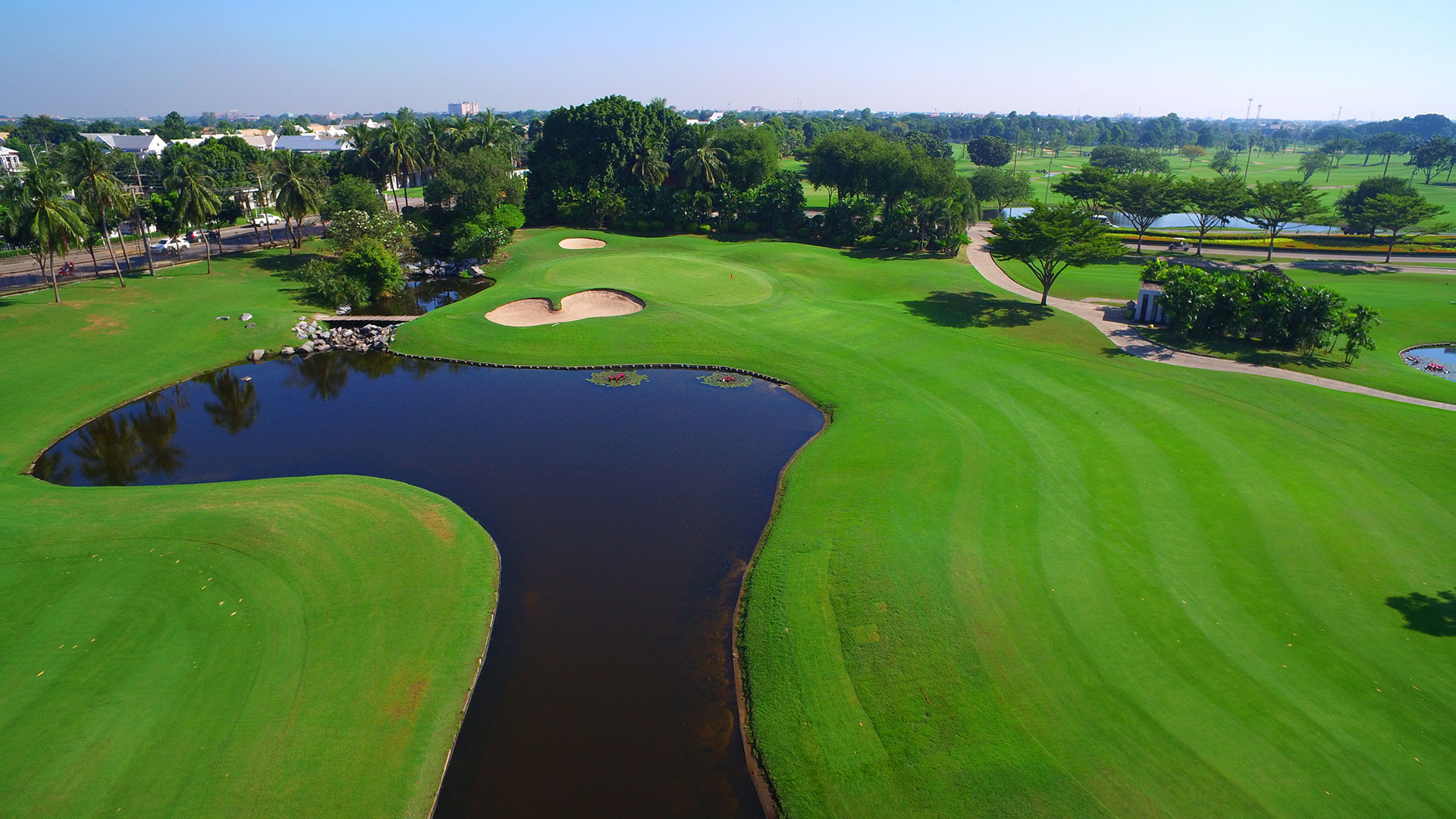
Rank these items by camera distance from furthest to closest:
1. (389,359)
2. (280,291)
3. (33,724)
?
(280,291)
(389,359)
(33,724)

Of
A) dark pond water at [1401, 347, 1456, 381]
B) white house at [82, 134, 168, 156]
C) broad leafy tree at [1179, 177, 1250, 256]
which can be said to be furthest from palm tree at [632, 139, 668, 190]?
white house at [82, 134, 168, 156]

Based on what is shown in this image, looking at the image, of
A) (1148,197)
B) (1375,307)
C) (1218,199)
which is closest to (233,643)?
(1375,307)

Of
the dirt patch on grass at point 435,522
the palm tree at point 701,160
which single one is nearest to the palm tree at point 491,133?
the palm tree at point 701,160

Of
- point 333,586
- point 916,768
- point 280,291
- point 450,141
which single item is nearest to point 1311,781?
point 916,768

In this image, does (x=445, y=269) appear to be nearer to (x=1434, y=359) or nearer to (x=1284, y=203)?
(x=1434, y=359)

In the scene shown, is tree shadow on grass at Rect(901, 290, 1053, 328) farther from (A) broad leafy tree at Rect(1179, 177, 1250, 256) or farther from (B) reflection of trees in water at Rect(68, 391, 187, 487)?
(B) reflection of trees in water at Rect(68, 391, 187, 487)

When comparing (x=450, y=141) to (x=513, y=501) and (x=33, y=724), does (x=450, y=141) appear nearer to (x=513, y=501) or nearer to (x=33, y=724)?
(x=513, y=501)
